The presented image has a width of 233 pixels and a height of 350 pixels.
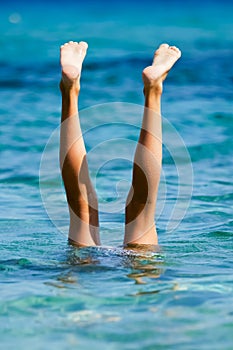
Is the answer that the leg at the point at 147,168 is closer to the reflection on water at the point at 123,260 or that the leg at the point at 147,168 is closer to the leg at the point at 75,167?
the reflection on water at the point at 123,260

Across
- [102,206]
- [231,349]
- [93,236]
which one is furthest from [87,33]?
[231,349]

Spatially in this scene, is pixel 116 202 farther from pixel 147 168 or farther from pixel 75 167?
pixel 147 168

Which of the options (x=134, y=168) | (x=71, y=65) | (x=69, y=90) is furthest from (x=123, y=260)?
(x=71, y=65)

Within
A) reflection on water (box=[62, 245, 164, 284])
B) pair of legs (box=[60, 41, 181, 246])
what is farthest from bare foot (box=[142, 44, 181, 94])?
reflection on water (box=[62, 245, 164, 284])

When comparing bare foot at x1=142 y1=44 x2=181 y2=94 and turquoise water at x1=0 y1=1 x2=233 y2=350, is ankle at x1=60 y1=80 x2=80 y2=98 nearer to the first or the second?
bare foot at x1=142 y1=44 x2=181 y2=94

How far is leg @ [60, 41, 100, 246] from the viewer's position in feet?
12.1

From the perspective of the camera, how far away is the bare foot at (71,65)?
3.69 metres

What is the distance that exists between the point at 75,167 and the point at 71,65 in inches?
21.3

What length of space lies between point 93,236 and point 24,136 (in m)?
3.97

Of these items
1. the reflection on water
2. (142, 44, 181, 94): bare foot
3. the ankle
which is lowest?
the reflection on water

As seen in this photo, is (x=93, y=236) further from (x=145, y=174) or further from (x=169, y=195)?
(x=169, y=195)

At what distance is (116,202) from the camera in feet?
18.4

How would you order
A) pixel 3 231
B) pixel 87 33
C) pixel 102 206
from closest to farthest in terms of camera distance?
pixel 3 231 < pixel 102 206 < pixel 87 33

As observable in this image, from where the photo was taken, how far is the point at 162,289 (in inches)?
131
